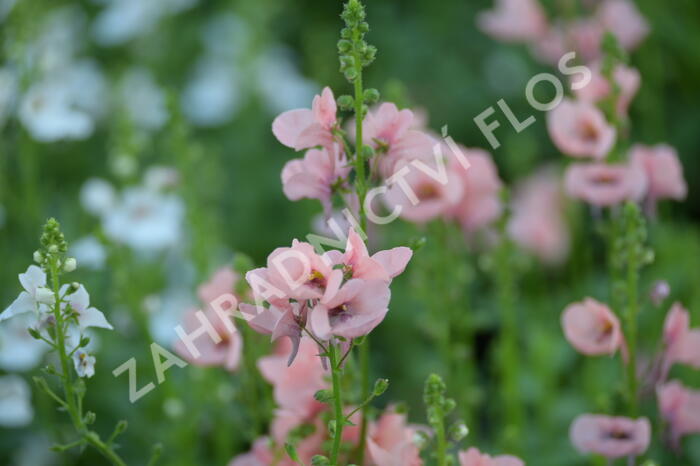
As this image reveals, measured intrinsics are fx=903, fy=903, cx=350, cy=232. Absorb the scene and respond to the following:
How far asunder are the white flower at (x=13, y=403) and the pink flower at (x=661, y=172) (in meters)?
1.29

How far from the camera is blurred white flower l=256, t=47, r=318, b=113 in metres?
3.68

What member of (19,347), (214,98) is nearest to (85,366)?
(19,347)

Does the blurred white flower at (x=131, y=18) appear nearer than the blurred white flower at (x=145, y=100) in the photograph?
No

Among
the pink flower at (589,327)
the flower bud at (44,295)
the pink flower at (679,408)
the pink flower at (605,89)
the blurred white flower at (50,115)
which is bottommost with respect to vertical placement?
the pink flower at (679,408)

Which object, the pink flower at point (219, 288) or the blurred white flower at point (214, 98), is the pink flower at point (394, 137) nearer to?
the pink flower at point (219, 288)

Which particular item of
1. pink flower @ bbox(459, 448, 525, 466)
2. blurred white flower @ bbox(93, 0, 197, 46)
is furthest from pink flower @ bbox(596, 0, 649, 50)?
blurred white flower @ bbox(93, 0, 197, 46)

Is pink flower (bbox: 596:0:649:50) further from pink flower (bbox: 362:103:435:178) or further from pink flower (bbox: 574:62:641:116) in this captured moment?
pink flower (bbox: 362:103:435:178)

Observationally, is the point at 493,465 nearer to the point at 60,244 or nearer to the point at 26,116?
the point at 60,244

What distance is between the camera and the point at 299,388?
136 centimetres

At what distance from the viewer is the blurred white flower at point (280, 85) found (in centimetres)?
368

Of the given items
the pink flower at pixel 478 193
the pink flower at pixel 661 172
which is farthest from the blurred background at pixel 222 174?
the pink flower at pixel 661 172

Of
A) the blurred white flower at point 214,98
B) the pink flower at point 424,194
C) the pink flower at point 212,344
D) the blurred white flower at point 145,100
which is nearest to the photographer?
the pink flower at point 212,344

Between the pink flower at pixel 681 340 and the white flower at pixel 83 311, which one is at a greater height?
the white flower at pixel 83 311

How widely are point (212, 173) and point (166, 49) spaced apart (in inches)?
73.4
